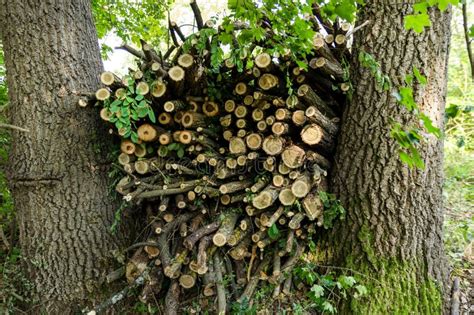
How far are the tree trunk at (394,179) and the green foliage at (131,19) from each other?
339cm

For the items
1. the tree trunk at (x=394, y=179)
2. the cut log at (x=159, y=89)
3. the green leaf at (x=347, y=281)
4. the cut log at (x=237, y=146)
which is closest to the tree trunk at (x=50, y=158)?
the cut log at (x=159, y=89)

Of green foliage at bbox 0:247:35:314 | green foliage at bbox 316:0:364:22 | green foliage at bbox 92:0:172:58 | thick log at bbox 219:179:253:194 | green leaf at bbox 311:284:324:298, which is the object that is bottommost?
green foliage at bbox 0:247:35:314

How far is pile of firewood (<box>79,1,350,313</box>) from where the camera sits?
235 centimetres

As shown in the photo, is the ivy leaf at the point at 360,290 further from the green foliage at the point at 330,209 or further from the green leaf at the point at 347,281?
the green foliage at the point at 330,209

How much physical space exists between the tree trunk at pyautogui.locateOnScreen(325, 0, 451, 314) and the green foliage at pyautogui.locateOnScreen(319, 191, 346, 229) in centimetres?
11

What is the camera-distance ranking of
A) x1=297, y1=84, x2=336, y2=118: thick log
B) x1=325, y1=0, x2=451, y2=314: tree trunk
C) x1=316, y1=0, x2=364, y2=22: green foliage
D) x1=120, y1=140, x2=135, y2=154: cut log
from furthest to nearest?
1. x1=120, y1=140, x2=135, y2=154: cut log
2. x1=297, y1=84, x2=336, y2=118: thick log
3. x1=325, y1=0, x2=451, y2=314: tree trunk
4. x1=316, y1=0, x2=364, y2=22: green foliage

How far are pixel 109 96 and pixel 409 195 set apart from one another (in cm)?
218

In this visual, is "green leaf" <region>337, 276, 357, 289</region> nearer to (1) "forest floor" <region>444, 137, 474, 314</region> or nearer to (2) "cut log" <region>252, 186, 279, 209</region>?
(2) "cut log" <region>252, 186, 279, 209</region>

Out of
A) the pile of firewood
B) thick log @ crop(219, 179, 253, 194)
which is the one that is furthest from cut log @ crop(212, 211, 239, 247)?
thick log @ crop(219, 179, 253, 194)

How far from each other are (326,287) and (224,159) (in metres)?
1.17

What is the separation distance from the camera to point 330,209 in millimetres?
2412

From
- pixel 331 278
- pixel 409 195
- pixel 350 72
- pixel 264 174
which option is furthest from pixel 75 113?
pixel 409 195

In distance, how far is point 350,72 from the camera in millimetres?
2398

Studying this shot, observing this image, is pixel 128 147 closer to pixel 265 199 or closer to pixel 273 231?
pixel 265 199
